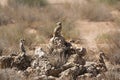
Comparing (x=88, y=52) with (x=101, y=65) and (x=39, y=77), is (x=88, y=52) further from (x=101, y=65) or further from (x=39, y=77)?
(x=39, y=77)

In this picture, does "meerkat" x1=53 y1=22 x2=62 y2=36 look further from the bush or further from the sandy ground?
the bush

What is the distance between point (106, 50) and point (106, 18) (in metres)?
4.26

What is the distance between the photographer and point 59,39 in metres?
8.96

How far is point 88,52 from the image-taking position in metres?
10.6

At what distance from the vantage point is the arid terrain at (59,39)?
8461mm

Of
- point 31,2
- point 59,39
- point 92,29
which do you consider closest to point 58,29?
point 59,39

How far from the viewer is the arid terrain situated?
8.46 metres

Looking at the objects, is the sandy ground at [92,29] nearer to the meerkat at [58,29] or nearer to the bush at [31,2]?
the bush at [31,2]

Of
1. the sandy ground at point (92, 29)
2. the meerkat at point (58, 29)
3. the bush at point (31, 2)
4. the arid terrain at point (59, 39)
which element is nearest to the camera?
the arid terrain at point (59, 39)

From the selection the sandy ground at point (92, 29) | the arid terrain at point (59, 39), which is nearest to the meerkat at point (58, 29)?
the arid terrain at point (59, 39)

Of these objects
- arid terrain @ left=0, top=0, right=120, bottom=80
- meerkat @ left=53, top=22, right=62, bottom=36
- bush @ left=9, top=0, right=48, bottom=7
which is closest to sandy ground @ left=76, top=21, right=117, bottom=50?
arid terrain @ left=0, top=0, right=120, bottom=80

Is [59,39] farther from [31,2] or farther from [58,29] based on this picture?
[31,2]

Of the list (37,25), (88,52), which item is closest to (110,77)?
(88,52)

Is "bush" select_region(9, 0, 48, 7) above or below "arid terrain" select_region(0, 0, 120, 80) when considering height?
above
